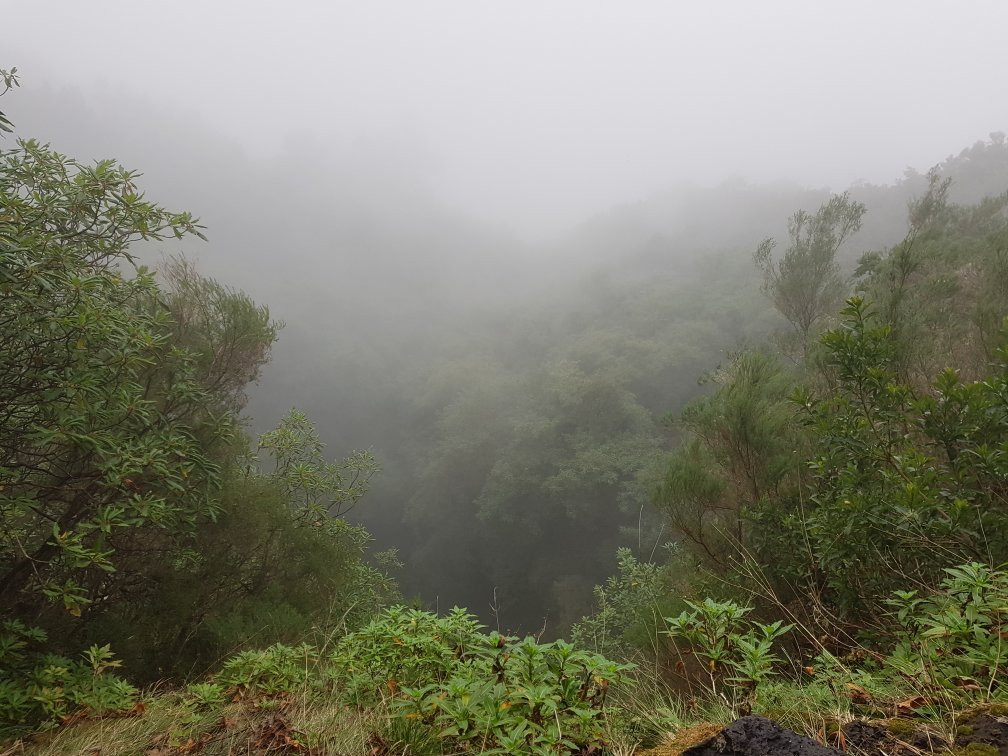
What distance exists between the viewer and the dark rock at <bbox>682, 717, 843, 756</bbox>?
870 millimetres

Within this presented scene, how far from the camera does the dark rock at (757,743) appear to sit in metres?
0.87

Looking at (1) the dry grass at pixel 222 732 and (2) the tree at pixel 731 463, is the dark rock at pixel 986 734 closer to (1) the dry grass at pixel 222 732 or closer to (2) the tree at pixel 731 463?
(1) the dry grass at pixel 222 732

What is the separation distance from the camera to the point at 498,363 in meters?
24.9

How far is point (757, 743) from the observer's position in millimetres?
898

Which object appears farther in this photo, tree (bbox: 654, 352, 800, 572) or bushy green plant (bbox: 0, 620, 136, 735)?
tree (bbox: 654, 352, 800, 572)

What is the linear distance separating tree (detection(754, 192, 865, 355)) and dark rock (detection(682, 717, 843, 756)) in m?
11.1

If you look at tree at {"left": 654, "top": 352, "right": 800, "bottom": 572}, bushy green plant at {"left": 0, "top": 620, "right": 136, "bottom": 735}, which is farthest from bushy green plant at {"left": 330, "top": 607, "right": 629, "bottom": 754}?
tree at {"left": 654, "top": 352, "right": 800, "bottom": 572}

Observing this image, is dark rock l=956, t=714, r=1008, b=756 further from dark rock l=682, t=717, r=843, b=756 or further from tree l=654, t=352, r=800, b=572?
tree l=654, t=352, r=800, b=572

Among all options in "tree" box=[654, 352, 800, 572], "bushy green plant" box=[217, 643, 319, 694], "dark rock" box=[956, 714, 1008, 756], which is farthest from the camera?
"tree" box=[654, 352, 800, 572]

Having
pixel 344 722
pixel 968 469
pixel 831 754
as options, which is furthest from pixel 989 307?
pixel 344 722

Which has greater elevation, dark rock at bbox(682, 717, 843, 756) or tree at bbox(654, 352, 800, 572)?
dark rock at bbox(682, 717, 843, 756)

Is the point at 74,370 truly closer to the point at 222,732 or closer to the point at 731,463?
the point at 222,732

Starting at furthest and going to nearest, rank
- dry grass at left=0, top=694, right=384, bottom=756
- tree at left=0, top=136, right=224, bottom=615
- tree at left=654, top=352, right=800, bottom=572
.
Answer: tree at left=654, top=352, right=800, bottom=572 → tree at left=0, top=136, right=224, bottom=615 → dry grass at left=0, top=694, right=384, bottom=756

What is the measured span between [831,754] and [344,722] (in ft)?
4.82
